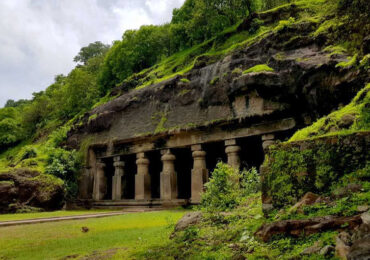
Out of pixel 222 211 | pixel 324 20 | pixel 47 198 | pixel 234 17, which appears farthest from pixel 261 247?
pixel 234 17

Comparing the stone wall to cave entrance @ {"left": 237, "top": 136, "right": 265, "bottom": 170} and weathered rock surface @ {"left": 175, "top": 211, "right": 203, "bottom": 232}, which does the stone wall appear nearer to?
weathered rock surface @ {"left": 175, "top": 211, "right": 203, "bottom": 232}

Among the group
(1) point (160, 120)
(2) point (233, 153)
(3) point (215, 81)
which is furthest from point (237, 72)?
(1) point (160, 120)

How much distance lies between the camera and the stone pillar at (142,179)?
19.1 metres

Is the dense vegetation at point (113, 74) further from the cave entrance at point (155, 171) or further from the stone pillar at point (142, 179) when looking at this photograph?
the cave entrance at point (155, 171)

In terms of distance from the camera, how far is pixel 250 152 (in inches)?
720

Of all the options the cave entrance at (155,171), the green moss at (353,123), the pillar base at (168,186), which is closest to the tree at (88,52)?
the cave entrance at (155,171)

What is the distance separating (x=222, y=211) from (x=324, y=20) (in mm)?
11336

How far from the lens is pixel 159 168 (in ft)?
72.2

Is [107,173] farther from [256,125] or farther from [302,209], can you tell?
[302,209]

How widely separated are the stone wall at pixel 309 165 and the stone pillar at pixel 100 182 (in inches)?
687

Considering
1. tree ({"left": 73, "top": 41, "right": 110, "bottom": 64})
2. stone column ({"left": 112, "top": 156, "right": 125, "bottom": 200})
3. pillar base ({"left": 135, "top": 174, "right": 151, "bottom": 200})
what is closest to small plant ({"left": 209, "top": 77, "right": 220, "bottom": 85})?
pillar base ({"left": 135, "top": 174, "right": 151, "bottom": 200})

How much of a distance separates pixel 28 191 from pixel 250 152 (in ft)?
40.5

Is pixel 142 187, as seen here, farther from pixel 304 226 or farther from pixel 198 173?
pixel 304 226

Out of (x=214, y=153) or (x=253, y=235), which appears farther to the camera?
(x=214, y=153)
